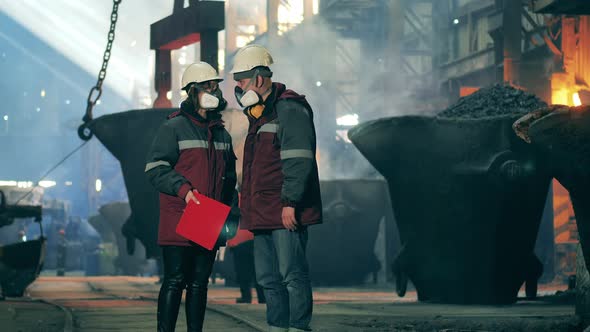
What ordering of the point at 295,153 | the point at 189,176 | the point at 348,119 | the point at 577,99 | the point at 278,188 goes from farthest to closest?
the point at 348,119, the point at 577,99, the point at 189,176, the point at 278,188, the point at 295,153

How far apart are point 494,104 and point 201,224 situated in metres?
5.06

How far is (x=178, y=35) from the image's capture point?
12.3m

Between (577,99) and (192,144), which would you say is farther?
(577,99)

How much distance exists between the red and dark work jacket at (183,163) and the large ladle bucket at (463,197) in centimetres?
361

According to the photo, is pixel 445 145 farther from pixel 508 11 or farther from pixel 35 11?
pixel 35 11

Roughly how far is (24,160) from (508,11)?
43400 millimetres

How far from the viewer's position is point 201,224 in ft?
16.6

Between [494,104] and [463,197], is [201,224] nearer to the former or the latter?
[463,197]

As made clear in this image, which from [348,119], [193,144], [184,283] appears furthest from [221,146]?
[348,119]

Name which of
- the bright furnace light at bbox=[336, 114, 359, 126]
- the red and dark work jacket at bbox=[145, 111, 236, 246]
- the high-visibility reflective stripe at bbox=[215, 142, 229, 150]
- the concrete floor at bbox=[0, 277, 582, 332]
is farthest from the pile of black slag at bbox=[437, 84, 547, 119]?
the bright furnace light at bbox=[336, 114, 359, 126]

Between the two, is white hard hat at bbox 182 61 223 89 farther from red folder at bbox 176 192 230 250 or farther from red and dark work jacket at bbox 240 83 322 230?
red folder at bbox 176 192 230 250

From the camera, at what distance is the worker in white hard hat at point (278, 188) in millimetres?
4988

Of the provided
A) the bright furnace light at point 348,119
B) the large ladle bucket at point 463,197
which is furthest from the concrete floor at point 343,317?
the bright furnace light at point 348,119

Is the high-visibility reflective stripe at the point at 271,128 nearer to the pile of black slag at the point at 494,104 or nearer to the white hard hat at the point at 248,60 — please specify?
the white hard hat at the point at 248,60
